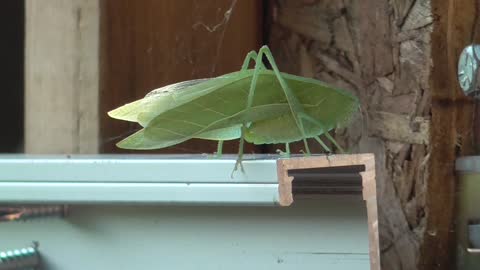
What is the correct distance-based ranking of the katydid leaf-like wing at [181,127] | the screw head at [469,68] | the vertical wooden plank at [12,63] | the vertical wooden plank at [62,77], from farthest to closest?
1. the vertical wooden plank at [12,63]
2. the vertical wooden plank at [62,77]
3. the screw head at [469,68]
4. the katydid leaf-like wing at [181,127]

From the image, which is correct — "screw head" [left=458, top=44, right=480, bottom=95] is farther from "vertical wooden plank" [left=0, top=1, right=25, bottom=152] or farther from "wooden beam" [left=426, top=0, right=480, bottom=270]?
"vertical wooden plank" [left=0, top=1, right=25, bottom=152]

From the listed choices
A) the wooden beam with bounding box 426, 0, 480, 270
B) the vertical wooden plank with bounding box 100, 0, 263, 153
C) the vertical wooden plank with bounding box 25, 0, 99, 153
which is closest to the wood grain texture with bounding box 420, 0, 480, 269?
the wooden beam with bounding box 426, 0, 480, 270

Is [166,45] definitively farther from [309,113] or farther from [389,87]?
[309,113]

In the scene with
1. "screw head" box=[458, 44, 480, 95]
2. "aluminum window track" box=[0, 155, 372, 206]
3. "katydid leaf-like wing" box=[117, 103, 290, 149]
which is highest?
"screw head" box=[458, 44, 480, 95]

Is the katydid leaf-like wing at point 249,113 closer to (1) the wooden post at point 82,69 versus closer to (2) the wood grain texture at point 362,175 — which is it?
(2) the wood grain texture at point 362,175

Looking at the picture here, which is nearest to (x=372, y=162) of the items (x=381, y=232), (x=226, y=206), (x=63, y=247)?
(x=226, y=206)

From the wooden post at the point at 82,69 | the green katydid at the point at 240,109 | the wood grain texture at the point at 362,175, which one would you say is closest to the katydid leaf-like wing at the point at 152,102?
the green katydid at the point at 240,109

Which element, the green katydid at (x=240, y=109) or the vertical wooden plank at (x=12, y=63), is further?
the vertical wooden plank at (x=12, y=63)
